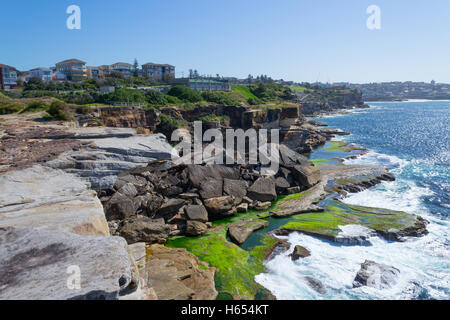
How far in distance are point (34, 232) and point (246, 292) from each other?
30.3 feet

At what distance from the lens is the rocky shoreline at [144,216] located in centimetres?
631

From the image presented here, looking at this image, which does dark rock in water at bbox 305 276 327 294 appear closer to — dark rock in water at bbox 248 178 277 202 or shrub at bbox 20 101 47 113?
dark rock in water at bbox 248 178 277 202

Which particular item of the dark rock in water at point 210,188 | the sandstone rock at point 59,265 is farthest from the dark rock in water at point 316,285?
the sandstone rock at point 59,265

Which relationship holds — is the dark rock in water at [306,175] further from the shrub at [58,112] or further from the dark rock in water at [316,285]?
the shrub at [58,112]

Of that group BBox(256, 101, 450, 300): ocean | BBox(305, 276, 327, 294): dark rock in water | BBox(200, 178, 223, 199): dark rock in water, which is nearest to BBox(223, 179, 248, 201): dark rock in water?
BBox(200, 178, 223, 199): dark rock in water

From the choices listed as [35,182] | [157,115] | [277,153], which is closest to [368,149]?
[277,153]

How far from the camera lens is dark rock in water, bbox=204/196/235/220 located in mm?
20438

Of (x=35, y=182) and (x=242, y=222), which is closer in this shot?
(x=35, y=182)

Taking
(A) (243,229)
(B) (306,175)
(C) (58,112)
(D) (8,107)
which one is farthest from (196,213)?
(D) (8,107)

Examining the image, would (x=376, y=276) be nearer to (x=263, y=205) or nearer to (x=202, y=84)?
(x=263, y=205)

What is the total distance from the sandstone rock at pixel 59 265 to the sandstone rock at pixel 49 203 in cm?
96

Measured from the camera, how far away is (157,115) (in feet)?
126

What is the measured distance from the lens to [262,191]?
23.7 metres
